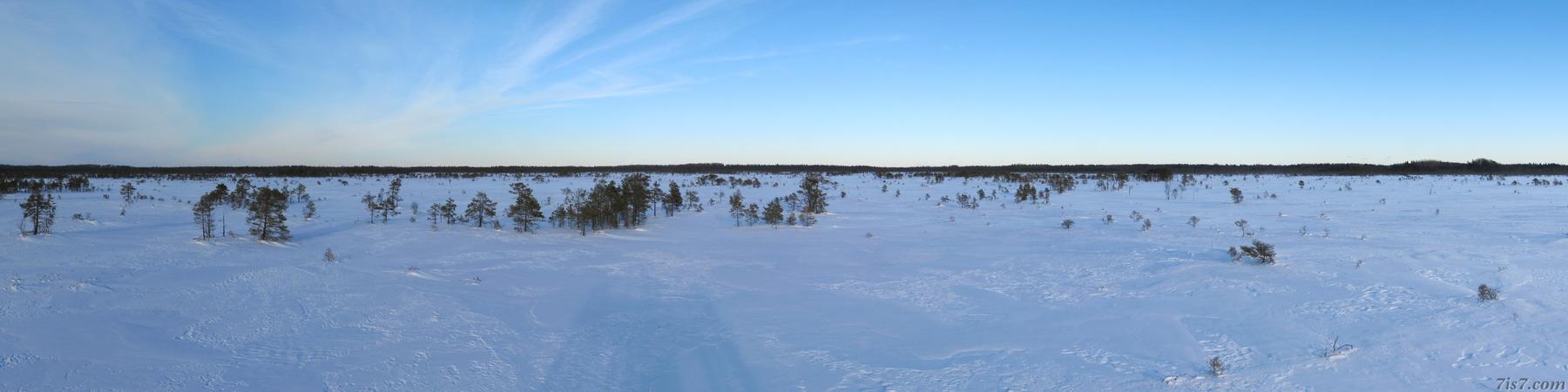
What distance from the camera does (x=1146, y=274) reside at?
8461 mm

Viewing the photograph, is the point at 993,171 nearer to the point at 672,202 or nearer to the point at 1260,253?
the point at 672,202

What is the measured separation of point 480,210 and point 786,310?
927 centimetres

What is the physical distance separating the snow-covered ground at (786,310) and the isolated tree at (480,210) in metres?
1.78

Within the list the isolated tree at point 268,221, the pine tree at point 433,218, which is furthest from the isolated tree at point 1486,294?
the isolated tree at point 268,221

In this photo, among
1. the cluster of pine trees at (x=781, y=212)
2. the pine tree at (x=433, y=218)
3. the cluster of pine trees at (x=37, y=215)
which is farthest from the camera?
the cluster of pine trees at (x=781, y=212)

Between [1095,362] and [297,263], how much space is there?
31.2 feet

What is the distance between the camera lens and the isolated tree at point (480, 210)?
1406 cm

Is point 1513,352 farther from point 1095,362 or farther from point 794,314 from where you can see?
point 794,314

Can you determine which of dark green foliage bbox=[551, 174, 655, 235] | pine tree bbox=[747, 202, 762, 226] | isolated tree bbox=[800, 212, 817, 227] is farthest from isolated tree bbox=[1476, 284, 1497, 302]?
dark green foliage bbox=[551, 174, 655, 235]

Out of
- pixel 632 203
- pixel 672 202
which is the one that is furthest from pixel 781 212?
pixel 672 202

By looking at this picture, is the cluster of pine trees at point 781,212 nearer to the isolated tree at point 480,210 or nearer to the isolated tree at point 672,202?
the isolated tree at point 672,202

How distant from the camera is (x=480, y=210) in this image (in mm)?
14062

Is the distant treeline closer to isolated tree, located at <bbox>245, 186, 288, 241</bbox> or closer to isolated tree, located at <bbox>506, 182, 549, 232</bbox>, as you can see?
isolated tree, located at <bbox>506, 182, 549, 232</bbox>

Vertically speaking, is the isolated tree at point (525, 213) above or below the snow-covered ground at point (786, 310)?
above
